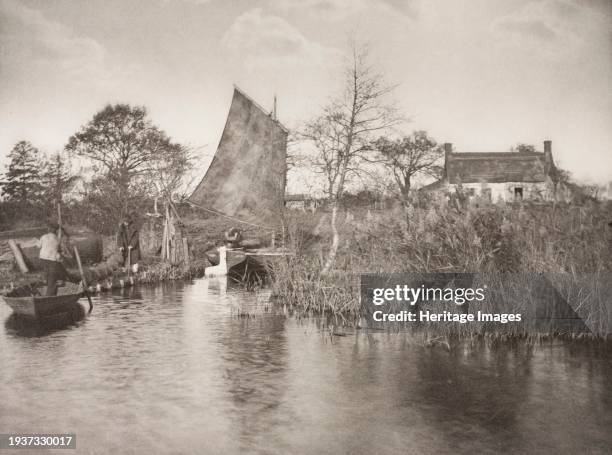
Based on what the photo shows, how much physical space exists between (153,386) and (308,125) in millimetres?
8371

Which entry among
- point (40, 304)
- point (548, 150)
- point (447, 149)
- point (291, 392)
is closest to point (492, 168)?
point (447, 149)

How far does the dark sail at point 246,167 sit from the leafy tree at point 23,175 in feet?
12.9

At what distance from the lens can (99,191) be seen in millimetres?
17484

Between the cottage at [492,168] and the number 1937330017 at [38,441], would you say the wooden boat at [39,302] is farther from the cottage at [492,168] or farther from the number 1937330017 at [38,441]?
the cottage at [492,168]

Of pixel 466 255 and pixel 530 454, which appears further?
pixel 466 255

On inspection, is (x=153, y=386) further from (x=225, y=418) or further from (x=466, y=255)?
(x=466, y=255)

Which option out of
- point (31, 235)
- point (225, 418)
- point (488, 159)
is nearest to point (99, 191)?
point (31, 235)

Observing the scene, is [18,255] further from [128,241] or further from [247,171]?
[247,171]

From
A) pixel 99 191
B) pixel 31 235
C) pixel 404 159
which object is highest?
pixel 404 159

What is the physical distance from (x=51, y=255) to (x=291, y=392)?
4981mm

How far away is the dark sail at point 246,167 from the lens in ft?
57.8

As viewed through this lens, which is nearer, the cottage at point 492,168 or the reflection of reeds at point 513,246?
the reflection of reeds at point 513,246

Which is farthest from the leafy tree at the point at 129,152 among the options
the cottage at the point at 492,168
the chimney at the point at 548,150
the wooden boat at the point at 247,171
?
the chimney at the point at 548,150

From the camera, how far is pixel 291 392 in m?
5.66
